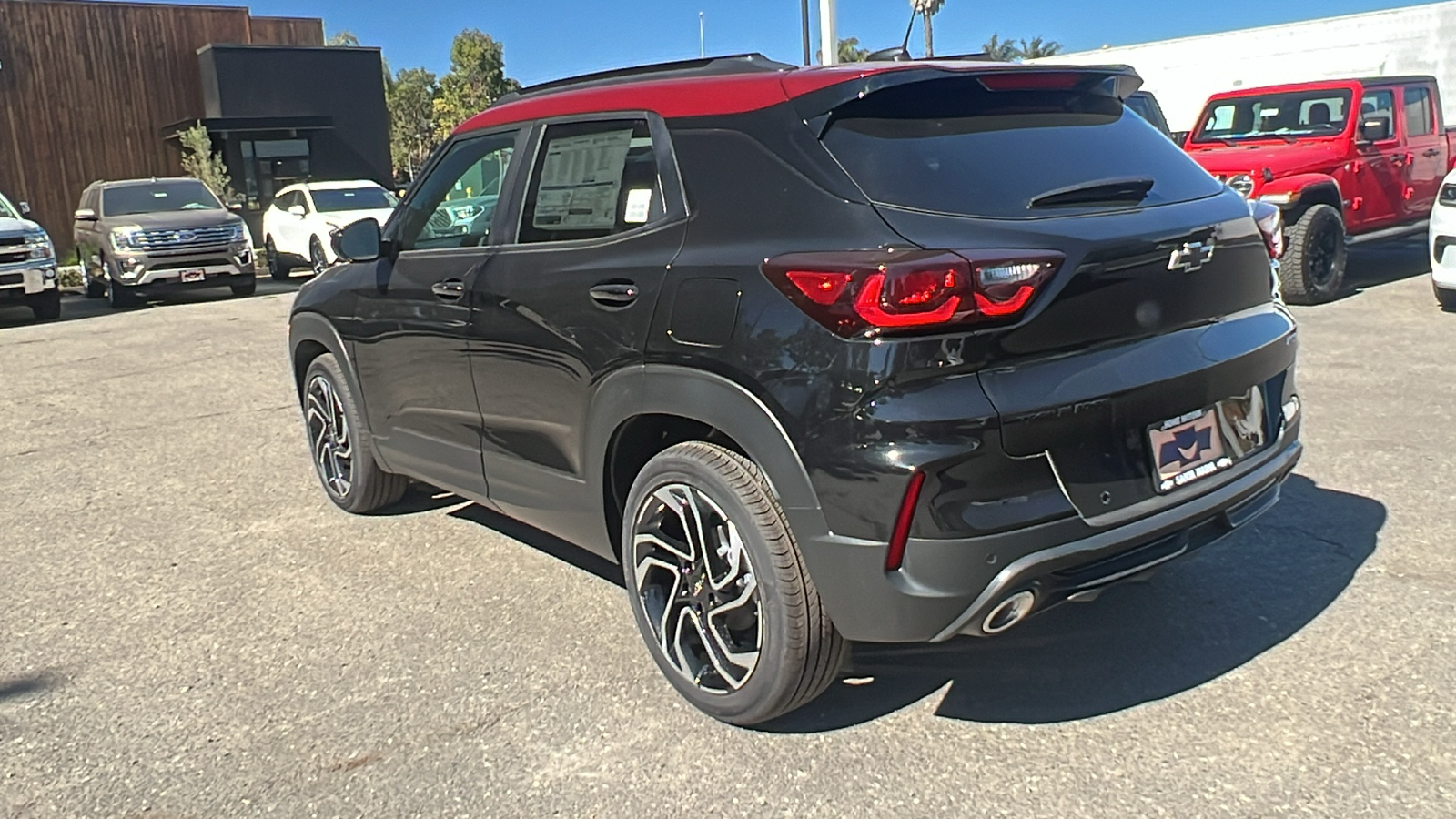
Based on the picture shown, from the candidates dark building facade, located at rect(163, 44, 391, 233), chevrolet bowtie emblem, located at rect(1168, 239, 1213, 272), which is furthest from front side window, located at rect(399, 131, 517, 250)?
dark building facade, located at rect(163, 44, 391, 233)

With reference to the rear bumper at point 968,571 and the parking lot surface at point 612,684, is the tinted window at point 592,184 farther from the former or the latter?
the parking lot surface at point 612,684

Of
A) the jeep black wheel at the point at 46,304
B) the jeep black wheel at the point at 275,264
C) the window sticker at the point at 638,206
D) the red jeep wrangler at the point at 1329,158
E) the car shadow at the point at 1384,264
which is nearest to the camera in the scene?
the window sticker at the point at 638,206

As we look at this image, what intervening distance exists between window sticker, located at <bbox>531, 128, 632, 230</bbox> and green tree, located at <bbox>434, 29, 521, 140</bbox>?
163 feet

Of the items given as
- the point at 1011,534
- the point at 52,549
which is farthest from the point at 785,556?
the point at 52,549

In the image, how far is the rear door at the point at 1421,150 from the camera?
442 inches

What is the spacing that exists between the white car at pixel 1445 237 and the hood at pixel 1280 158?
1.40m

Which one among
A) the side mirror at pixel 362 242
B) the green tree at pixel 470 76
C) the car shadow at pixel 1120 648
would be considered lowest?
the car shadow at pixel 1120 648

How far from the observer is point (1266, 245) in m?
3.48

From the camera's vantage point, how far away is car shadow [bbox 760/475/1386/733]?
3223mm

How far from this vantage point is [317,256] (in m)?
17.4

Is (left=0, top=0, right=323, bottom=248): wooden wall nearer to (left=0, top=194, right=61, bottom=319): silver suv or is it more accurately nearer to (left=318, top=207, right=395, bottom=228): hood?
(left=318, top=207, right=395, bottom=228): hood

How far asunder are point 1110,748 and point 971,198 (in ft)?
4.58

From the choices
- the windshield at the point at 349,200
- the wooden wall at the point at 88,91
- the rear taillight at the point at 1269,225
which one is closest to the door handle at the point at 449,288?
the rear taillight at the point at 1269,225

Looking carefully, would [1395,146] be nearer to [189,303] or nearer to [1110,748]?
[1110,748]
